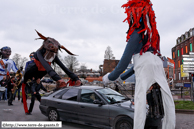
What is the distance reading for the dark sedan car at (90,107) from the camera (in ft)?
15.7

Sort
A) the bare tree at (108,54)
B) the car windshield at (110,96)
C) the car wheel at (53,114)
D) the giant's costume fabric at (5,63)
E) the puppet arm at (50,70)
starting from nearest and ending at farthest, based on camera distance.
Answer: the puppet arm at (50,70)
the car windshield at (110,96)
the car wheel at (53,114)
the giant's costume fabric at (5,63)
the bare tree at (108,54)

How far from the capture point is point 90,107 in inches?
213

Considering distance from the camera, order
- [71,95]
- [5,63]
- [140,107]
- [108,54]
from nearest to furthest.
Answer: [140,107] < [71,95] < [5,63] < [108,54]

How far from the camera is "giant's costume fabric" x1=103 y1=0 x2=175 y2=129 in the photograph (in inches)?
116

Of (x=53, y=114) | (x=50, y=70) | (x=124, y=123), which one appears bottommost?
(x=53, y=114)

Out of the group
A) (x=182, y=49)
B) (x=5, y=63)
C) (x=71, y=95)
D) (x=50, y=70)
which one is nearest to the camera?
(x=50, y=70)

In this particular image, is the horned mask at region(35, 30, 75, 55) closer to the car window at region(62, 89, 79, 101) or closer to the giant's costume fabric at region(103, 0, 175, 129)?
the car window at region(62, 89, 79, 101)

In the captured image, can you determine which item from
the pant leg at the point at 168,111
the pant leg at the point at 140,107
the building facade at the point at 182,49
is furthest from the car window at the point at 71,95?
the building facade at the point at 182,49

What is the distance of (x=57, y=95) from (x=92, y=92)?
1499 mm

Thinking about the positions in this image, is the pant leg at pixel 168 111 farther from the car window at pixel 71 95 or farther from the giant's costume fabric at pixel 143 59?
the car window at pixel 71 95

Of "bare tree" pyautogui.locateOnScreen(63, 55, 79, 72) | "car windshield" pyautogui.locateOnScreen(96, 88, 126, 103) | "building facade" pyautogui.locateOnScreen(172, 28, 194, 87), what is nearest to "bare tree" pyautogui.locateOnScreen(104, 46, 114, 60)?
"bare tree" pyautogui.locateOnScreen(63, 55, 79, 72)

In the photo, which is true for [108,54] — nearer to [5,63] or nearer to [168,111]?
[5,63]

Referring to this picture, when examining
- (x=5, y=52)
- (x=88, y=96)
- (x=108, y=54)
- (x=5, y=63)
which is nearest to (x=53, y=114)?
(x=88, y=96)

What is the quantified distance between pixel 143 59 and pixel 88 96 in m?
3.02
